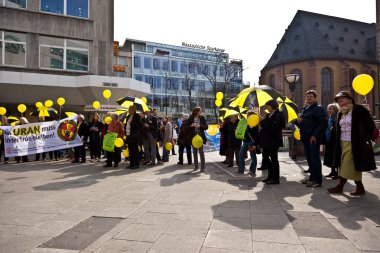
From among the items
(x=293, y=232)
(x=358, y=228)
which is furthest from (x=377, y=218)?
(x=293, y=232)

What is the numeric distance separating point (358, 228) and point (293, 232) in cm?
88

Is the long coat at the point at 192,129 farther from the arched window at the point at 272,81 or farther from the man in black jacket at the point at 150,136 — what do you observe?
the arched window at the point at 272,81

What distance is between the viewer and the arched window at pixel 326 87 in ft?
174

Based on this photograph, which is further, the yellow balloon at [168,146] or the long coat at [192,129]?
the yellow balloon at [168,146]

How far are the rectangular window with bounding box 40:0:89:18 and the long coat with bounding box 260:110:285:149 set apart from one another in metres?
19.3

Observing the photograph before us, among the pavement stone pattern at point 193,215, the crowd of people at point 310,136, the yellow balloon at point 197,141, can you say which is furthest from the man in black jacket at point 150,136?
the pavement stone pattern at point 193,215

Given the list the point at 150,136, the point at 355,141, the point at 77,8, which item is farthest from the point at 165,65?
the point at 355,141

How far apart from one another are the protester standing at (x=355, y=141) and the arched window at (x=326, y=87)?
51.1 metres

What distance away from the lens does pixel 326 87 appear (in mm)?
53344

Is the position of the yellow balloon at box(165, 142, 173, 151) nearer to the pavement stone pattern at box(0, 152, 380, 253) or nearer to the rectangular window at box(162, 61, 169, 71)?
the pavement stone pattern at box(0, 152, 380, 253)

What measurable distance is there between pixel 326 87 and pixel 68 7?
147 ft

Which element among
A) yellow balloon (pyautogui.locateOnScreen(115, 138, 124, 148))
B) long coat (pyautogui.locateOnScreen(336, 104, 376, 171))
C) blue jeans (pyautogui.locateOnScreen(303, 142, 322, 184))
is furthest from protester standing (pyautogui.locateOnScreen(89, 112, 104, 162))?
long coat (pyautogui.locateOnScreen(336, 104, 376, 171))

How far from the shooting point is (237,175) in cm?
843

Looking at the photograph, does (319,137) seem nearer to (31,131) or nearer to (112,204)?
(112,204)
